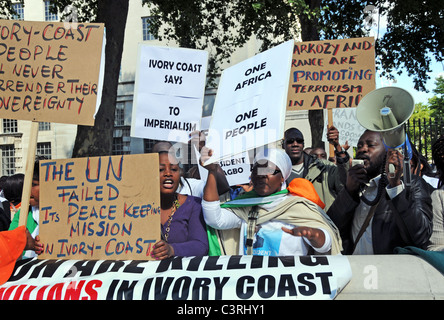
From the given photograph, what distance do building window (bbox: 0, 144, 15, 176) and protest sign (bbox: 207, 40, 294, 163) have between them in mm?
28289

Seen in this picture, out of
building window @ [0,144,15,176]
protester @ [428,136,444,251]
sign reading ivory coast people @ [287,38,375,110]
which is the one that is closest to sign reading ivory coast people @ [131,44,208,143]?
sign reading ivory coast people @ [287,38,375,110]

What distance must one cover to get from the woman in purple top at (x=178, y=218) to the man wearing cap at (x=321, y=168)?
1.65 m

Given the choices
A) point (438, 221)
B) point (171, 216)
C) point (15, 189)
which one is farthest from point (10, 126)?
point (438, 221)

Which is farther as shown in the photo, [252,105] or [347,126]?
[347,126]

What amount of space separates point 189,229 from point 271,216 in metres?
A: 0.57

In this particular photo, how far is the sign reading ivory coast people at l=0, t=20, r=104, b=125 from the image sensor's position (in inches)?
133

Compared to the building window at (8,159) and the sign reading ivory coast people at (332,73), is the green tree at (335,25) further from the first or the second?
the building window at (8,159)

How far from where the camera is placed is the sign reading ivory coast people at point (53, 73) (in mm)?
3383

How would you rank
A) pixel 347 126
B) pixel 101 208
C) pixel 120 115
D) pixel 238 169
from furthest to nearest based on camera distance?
pixel 120 115, pixel 347 126, pixel 238 169, pixel 101 208

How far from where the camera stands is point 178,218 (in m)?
3.23

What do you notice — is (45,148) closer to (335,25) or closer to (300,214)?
(335,25)

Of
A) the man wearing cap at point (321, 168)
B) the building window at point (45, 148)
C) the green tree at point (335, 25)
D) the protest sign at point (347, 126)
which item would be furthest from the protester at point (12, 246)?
the building window at point (45, 148)
